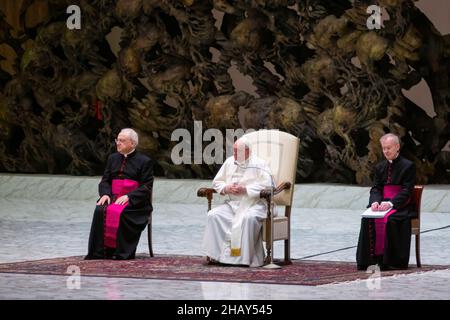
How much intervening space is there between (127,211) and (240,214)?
1131 mm

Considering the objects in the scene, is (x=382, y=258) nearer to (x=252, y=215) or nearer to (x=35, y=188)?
(x=252, y=215)

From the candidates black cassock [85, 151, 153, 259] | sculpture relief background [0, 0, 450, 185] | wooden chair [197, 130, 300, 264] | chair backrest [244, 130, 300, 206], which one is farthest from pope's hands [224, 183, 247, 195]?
sculpture relief background [0, 0, 450, 185]

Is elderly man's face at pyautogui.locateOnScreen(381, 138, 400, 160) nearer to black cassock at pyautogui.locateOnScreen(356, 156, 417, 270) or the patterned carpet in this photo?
black cassock at pyautogui.locateOnScreen(356, 156, 417, 270)

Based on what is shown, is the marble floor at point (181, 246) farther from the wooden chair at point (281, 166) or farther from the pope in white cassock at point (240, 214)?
the pope in white cassock at point (240, 214)

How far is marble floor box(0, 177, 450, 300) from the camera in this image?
32.1 feet

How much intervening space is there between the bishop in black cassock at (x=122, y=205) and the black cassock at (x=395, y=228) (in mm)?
2205


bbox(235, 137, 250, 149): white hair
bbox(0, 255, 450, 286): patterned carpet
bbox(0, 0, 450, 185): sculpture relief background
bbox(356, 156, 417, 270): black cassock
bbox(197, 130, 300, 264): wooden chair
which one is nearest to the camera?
bbox(0, 255, 450, 286): patterned carpet

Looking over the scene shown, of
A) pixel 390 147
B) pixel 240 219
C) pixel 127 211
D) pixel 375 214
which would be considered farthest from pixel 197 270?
pixel 390 147

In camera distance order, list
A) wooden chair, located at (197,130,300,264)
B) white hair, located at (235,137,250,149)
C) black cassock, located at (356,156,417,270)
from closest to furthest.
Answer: black cassock, located at (356,156,417,270)
wooden chair, located at (197,130,300,264)
white hair, located at (235,137,250,149)

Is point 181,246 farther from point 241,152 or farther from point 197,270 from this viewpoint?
point 197,270

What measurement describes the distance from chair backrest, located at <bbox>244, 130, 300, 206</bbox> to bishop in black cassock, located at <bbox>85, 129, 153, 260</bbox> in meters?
1.17

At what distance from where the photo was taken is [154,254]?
12.8 meters

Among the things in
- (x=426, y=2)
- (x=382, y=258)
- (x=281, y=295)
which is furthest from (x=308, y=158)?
(x=281, y=295)

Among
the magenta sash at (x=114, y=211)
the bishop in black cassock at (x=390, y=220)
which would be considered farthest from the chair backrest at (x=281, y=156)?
the magenta sash at (x=114, y=211)
